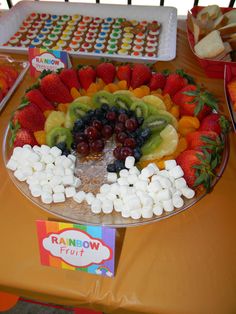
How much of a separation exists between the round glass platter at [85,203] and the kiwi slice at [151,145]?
107 mm

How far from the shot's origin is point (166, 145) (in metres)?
0.95

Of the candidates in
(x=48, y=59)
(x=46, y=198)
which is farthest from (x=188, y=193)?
(x=48, y=59)

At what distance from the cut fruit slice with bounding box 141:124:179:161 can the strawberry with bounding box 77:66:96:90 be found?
1.23 feet

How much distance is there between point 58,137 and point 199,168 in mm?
426

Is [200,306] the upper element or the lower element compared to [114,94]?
lower

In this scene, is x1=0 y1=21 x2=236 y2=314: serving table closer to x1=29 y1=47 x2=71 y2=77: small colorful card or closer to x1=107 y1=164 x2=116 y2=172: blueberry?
x1=107 y1=164 x2=116 y2=172: blueberry

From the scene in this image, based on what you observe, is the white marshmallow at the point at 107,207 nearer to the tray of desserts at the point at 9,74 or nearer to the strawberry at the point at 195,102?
the strawberry at the point at 195,102

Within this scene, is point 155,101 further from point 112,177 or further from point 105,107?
point 112,177

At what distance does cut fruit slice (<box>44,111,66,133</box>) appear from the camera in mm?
1018

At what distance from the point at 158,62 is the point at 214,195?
2.42 feet

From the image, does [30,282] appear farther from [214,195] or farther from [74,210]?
[214,195]

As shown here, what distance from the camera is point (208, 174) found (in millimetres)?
856

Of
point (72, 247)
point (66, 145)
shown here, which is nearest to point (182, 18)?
point (66, 145)

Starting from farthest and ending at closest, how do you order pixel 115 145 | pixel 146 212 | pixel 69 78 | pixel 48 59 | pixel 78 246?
1. pixel 48 59
2. pixel 69 78
3. pixel 115 145
4. pixel 146 212
5. pixel 78 246
